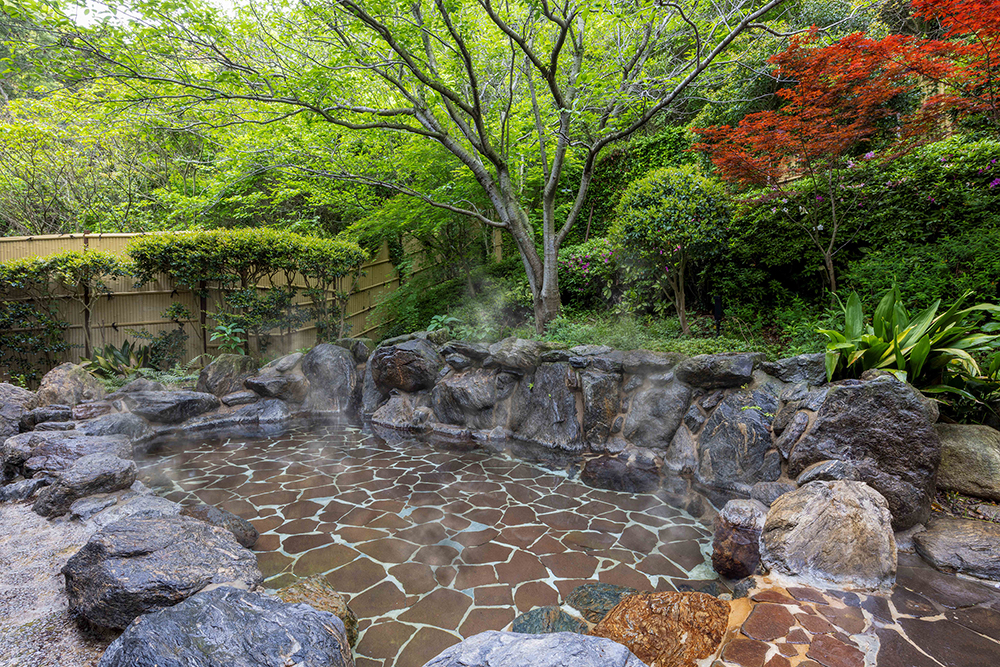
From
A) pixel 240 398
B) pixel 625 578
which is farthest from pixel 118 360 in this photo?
pixel 625 578

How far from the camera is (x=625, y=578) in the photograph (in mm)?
3854

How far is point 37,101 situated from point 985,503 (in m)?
19.1

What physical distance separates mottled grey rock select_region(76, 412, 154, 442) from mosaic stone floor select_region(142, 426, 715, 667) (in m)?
0.89

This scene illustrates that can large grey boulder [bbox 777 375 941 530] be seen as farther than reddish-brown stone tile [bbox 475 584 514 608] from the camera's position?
Yes

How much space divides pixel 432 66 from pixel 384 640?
8.15 meters

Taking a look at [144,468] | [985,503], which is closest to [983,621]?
[985,503]

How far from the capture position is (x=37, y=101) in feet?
38.1

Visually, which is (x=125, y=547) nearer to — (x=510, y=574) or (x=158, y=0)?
(x=510, y=574)

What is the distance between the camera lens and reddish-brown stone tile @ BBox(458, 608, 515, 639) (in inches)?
129

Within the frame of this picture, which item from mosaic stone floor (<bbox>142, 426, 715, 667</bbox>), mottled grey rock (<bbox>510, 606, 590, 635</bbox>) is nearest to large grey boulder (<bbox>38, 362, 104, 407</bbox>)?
mosaic stone floor (<bbox>142, 426, 715, 667</bbox>)

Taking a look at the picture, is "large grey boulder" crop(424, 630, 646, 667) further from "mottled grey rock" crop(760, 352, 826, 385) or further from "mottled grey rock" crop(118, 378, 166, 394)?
"mottled grey rock" crop(118, 378, 166, 394)

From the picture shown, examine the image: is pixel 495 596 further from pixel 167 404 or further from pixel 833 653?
pixel 167 404

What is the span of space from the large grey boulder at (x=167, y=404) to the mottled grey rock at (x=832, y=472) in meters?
9.45

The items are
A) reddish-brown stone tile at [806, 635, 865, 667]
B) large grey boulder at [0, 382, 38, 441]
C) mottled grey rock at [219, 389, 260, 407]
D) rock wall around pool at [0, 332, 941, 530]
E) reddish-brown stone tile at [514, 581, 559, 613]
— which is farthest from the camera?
mottled grey rock at [219, 389, 260, 407]
